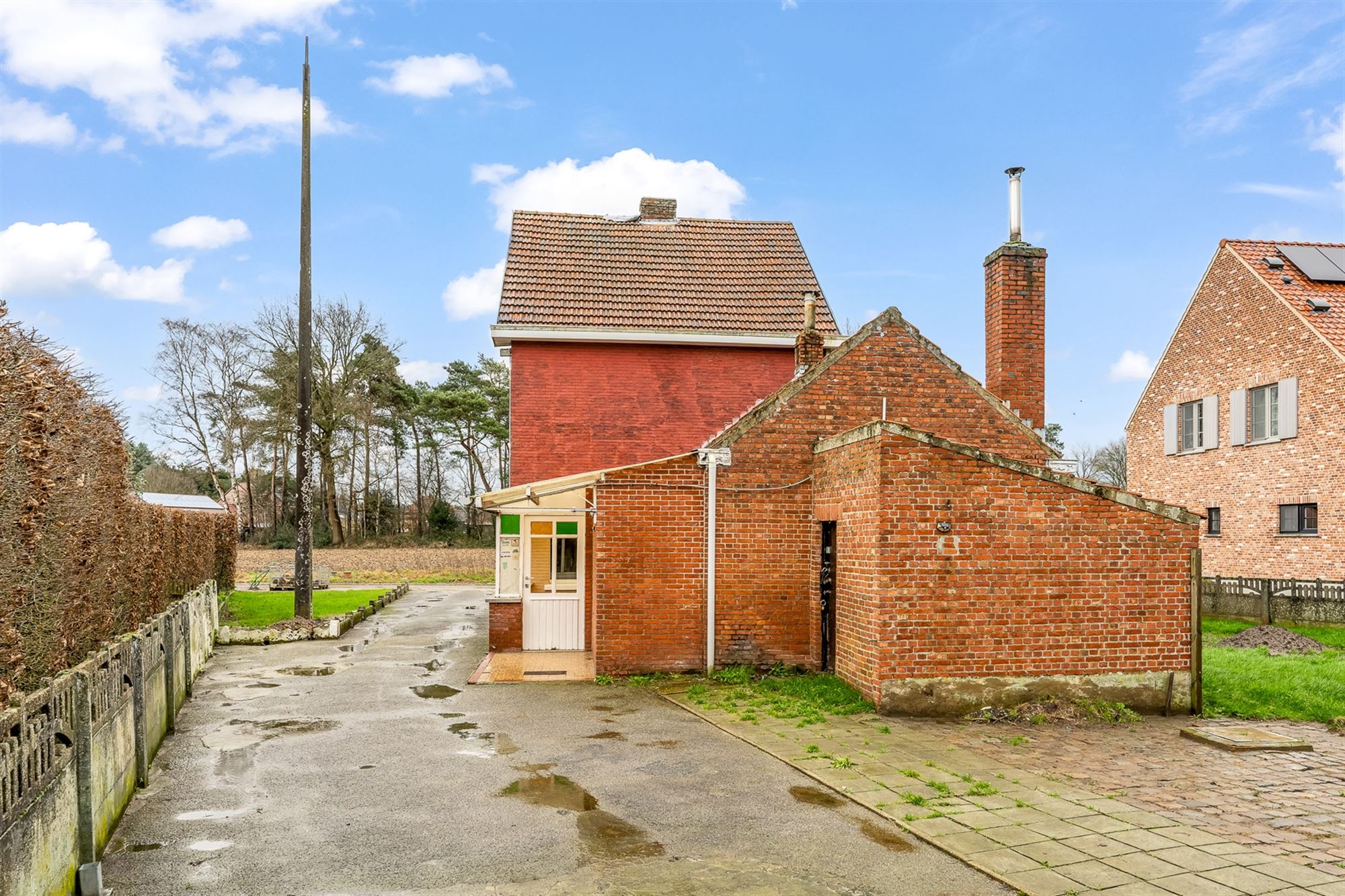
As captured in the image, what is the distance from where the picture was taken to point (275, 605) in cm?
2259

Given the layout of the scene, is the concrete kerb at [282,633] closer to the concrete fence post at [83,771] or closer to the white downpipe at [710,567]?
the white downpipe at [710,567]

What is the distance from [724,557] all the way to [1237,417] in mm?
19730

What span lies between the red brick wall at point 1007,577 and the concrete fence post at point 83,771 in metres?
6.81

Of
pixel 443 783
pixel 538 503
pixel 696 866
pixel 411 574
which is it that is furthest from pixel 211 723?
pixel 411 574

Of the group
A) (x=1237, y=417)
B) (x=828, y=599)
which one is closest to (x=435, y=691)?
(x=828, y=599)

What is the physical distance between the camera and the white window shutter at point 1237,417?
79.4 feet

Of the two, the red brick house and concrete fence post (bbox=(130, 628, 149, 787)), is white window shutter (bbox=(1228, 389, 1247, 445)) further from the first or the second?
concrete fence post (bbox=(130, 628, 149, 787))

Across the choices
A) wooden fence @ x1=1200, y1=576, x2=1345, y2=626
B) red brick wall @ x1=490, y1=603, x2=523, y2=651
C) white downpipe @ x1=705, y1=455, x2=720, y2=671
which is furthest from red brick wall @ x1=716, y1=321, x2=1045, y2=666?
wooden fence @ x1=1200, y1=576, x2=1345, y2=626

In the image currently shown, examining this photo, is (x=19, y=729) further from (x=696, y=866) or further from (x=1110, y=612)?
(x=1110, y=612)

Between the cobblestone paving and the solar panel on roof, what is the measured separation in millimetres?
19683

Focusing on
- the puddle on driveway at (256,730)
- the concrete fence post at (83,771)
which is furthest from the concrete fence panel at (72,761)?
the puddle on driveway at (256,730)

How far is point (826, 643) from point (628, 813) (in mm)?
5982

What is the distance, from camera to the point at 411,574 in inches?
1468

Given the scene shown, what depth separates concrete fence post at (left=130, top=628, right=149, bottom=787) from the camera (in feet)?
23.1
